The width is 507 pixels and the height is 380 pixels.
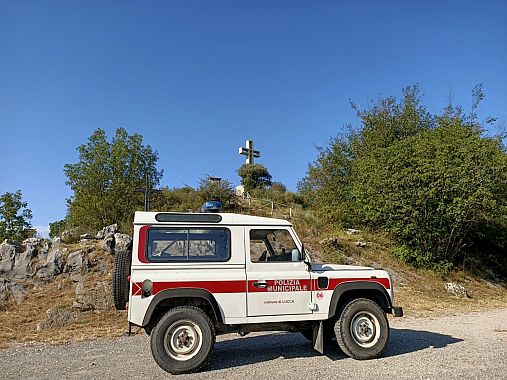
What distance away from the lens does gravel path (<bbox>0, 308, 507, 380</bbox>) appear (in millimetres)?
5848

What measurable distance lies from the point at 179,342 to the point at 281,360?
1727mm

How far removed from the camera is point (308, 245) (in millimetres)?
18469

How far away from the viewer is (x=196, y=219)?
6559 millimetres

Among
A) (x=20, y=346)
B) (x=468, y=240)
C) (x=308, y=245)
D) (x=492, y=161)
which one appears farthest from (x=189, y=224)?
(x=468, y=240)

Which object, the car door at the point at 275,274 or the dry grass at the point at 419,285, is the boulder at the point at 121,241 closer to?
the dry grass at the point at 419,285

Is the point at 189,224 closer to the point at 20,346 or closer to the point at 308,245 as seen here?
the point at 20,346

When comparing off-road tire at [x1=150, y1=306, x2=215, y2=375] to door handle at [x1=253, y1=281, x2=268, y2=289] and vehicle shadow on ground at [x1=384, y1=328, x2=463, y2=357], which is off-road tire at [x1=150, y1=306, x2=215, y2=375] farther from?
vehicle shadow on ground at [x1=384, y1=328, x2=463, y2=357]

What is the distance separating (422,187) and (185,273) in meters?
13.9

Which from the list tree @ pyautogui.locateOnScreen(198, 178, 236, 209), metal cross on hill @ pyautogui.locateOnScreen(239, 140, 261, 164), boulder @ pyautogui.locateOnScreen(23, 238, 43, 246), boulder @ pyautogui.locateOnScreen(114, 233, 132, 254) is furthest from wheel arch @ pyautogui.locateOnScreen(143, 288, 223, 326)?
metal cross on hill @ pyautogui.locateOnScreen(239, 140, 261, 164)

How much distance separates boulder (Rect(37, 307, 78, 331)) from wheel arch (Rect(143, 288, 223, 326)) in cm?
540

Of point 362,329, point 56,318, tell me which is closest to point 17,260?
point 56,318

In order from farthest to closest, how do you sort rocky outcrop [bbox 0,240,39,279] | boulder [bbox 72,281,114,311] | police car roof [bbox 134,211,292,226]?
rocky outcrop [bbox 0,240,39,279]
boulder [bbox 72,281,114,311]
police car roof [bbox 134,211,292,226]

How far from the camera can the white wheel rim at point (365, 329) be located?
675 cm

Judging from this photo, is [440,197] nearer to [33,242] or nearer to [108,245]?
[108,245]
